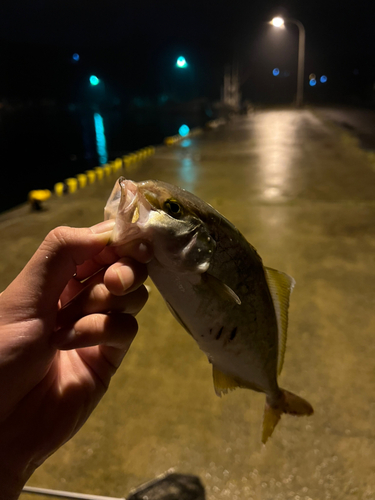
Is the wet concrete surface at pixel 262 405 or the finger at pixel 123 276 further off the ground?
the finger at pixel 123 276

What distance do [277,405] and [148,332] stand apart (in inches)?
76.7

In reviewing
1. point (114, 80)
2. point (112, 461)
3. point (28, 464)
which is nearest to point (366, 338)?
point (112, 461)

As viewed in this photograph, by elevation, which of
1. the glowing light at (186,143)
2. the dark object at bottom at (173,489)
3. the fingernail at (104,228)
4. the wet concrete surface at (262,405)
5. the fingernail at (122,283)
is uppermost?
the fingernail at (104,228)

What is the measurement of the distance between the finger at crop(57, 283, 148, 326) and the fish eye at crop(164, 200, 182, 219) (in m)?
0.36

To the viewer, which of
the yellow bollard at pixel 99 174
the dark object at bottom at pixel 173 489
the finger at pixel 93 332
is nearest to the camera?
the finger at pixel 93 332

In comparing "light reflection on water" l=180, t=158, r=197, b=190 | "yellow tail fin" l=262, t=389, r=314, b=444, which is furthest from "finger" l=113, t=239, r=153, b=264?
"light reflection on water" l=180, t=158, r=197, b=190

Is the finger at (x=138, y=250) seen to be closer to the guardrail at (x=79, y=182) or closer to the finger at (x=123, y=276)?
the finger at (x=123, y=276)

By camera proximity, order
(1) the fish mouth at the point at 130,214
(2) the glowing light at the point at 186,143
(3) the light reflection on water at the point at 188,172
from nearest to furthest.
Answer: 1. (1) the fish mouth at the point at 130,214
2. (3) the light reflection on water at the point at 188,172
3. (2) the glowing light at the point at 186,143

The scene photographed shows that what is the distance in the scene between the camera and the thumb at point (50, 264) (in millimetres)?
1249

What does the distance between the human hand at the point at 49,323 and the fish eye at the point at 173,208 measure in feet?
0.54

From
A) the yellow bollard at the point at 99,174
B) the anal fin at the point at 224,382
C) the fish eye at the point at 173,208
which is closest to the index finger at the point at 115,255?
the fish eye at the point at 173,208

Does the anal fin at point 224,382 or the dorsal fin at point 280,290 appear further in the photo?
the anal fin at point 224,382

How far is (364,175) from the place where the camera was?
A: 28.3 ft

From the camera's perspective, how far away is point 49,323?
132 cm
